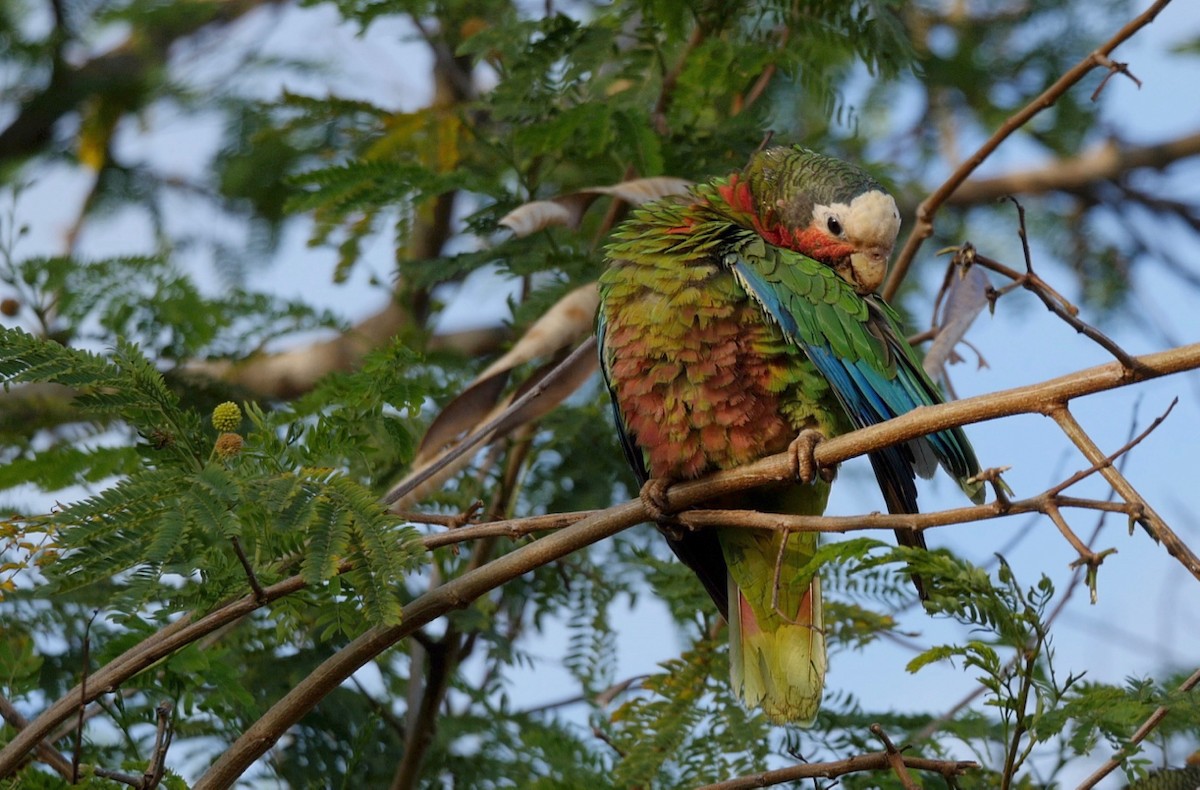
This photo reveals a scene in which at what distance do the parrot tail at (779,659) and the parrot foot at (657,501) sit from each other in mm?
432

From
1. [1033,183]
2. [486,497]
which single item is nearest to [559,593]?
[486,497]

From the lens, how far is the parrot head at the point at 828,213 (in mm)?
2861

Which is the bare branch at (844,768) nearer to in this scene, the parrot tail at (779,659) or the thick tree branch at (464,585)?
the thick tree branch at (464,585)

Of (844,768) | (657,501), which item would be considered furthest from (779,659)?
(844,768)

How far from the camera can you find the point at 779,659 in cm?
283

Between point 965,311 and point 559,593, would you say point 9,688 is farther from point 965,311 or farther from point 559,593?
point 965,311

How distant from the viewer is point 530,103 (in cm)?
348

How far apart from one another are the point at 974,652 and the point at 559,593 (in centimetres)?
183

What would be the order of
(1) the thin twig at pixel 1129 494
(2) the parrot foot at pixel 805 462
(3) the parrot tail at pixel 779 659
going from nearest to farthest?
(1) the thin twig at pixel 1129 494 < (2) the parrot foot at pixel 805 462 < (3) the parrot tail at pixel 779 659

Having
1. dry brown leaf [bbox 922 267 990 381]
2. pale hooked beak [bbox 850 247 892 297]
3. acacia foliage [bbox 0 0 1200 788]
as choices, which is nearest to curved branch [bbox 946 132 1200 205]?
acacia foliage [bbox 0 0 1200 788]

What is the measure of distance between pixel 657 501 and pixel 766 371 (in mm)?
420

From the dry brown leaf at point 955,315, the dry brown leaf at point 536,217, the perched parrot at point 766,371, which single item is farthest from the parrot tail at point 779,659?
the dry brown leaf at point 536,217

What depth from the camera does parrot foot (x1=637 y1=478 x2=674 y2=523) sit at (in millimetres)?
2461

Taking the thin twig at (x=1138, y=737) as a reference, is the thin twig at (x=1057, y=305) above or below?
above
